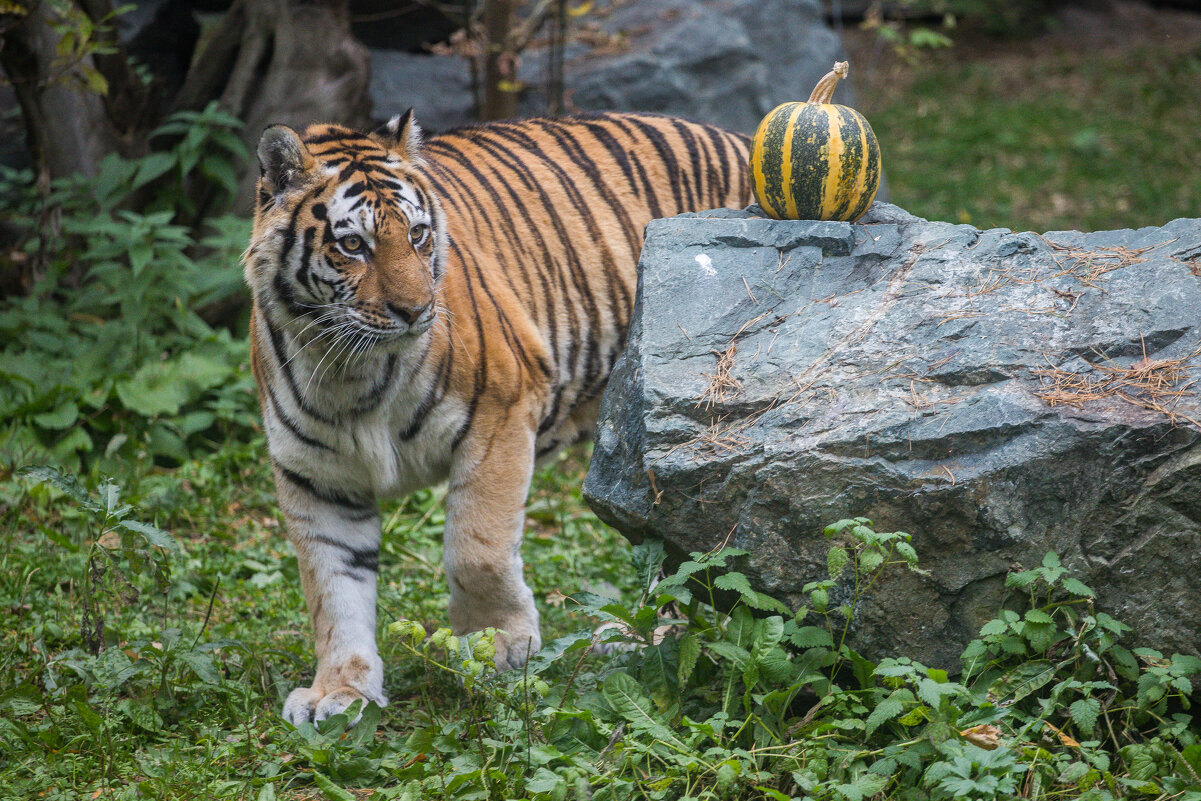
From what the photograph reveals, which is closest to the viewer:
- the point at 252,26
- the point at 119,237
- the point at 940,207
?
the point at 119,237

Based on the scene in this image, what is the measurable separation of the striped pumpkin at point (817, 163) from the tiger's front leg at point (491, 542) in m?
1.21

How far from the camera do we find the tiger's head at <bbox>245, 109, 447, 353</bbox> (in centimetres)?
302

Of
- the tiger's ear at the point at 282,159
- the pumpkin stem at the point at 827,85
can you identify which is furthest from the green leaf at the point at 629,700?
the pumpkin stem at the point at 827,85

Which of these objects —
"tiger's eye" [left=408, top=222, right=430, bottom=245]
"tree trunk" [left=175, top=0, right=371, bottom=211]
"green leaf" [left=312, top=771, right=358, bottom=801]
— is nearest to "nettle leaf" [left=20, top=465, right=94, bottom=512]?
"green leaf" [left=312, top=771, right=358, bottom=801]

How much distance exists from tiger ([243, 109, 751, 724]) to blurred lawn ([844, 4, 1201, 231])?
4.40 m

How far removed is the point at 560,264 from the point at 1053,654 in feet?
7.75

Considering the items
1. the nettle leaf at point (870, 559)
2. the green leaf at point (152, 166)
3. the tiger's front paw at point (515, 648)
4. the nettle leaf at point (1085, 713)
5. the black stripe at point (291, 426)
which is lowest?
the tiger's front paw at point (515, 648)

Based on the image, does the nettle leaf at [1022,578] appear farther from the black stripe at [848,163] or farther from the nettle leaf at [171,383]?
the nettle leaf at [171,383]

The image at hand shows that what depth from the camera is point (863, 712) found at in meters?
2.61

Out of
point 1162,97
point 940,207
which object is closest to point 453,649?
point 940,207

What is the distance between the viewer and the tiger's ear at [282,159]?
9.91 feet

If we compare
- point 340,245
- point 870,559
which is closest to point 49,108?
point 340,245

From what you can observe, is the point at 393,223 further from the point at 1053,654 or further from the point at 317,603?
the point at 1053,654

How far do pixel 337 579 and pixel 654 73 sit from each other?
530 centimetres
